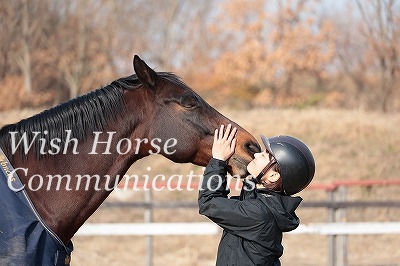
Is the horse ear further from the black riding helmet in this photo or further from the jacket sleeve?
the black riding helmet

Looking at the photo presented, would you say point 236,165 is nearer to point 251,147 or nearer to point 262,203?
point 251,147

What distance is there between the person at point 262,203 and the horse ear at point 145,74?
0.54 metres

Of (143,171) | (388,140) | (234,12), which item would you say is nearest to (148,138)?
(143,171)

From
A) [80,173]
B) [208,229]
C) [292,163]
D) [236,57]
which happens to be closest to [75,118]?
[80,173]

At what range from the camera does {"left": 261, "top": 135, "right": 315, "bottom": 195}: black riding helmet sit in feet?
9.76

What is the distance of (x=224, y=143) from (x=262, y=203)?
1.26 ft

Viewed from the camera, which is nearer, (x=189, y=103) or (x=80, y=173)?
(x=80, y=173)

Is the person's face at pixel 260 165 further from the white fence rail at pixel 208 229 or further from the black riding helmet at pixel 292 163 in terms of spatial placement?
the white fence rail at pixel 208 229

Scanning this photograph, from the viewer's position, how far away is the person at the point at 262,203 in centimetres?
297

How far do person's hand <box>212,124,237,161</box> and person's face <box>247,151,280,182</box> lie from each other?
0.46 feet

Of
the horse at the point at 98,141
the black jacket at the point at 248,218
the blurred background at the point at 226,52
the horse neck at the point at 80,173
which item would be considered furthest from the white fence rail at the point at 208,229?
the blurred background at the point at 226,52

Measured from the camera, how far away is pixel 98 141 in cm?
324

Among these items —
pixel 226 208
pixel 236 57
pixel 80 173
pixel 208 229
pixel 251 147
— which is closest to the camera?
pixel 226 208

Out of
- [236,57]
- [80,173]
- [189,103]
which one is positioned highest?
[236,57]
